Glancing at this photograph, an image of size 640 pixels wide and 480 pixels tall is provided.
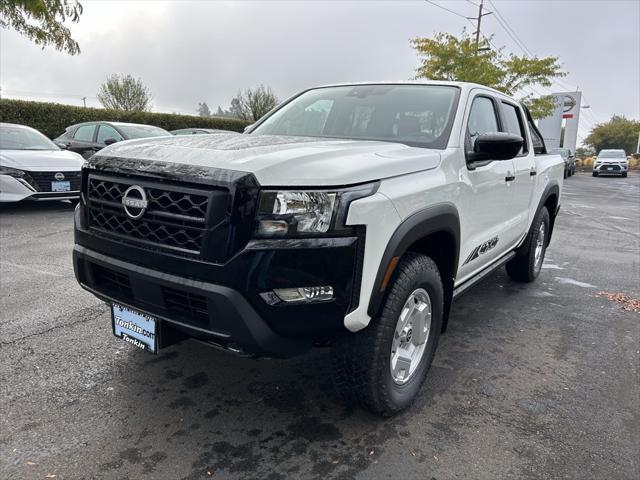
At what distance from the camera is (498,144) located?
287 cm

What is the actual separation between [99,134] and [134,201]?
8.83m

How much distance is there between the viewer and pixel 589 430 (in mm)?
2609

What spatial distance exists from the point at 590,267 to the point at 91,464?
19.5 ft

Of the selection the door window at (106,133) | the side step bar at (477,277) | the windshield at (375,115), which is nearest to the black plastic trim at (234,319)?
the side step bar at (477,277)

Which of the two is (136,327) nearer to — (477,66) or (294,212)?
(294,212)

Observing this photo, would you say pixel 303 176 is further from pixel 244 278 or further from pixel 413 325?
pixel 413 325

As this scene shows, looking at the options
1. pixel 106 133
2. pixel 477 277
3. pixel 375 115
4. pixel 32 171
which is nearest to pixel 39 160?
pixel 32 171

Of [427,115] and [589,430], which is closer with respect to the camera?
[589,430]

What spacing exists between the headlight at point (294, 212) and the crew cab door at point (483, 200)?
1.23 metres

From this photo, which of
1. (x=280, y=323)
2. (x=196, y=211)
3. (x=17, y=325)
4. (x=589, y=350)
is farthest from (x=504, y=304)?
(x=17, y=325)

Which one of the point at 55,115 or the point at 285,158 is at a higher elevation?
the point at 55,115

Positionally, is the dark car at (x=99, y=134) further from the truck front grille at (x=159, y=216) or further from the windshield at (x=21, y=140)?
the truck front grille at (x=159, y=216)

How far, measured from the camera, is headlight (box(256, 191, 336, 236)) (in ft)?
6.68

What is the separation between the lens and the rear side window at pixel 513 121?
4.20 m
